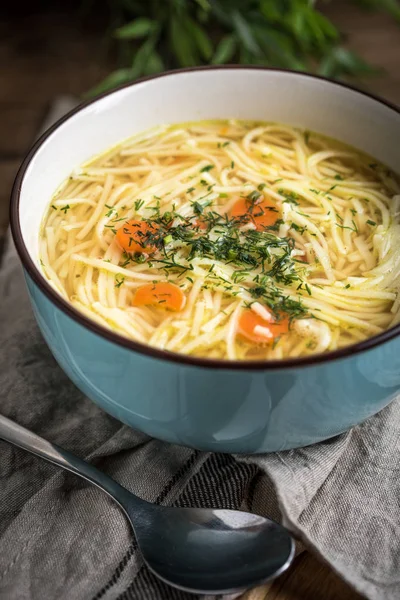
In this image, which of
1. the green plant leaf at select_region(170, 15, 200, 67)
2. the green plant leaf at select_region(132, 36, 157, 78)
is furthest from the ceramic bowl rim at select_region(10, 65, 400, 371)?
the green plant leaf at select_region(170, 15, 200, 67)

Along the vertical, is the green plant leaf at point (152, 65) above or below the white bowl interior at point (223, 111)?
below

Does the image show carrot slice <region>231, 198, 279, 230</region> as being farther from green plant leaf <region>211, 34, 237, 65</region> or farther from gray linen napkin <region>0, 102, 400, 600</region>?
green plant leaf <region>211, 34, 237, 65</region>

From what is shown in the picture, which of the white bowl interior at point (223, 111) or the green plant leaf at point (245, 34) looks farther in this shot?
the green plant leaf at point (245, 34)

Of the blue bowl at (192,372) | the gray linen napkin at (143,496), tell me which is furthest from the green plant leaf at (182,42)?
the gray linen napkin at (143,496)

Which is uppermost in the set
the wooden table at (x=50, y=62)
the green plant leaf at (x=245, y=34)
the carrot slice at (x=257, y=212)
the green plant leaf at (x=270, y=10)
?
the green plant leaf at (x=270, y=10)

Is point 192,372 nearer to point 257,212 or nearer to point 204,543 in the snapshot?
point 204,543

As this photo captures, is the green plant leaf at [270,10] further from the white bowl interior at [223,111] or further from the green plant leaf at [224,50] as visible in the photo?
the white bowl interior at [223,111]

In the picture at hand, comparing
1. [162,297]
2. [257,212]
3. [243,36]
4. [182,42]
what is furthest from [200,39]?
[162,297]
